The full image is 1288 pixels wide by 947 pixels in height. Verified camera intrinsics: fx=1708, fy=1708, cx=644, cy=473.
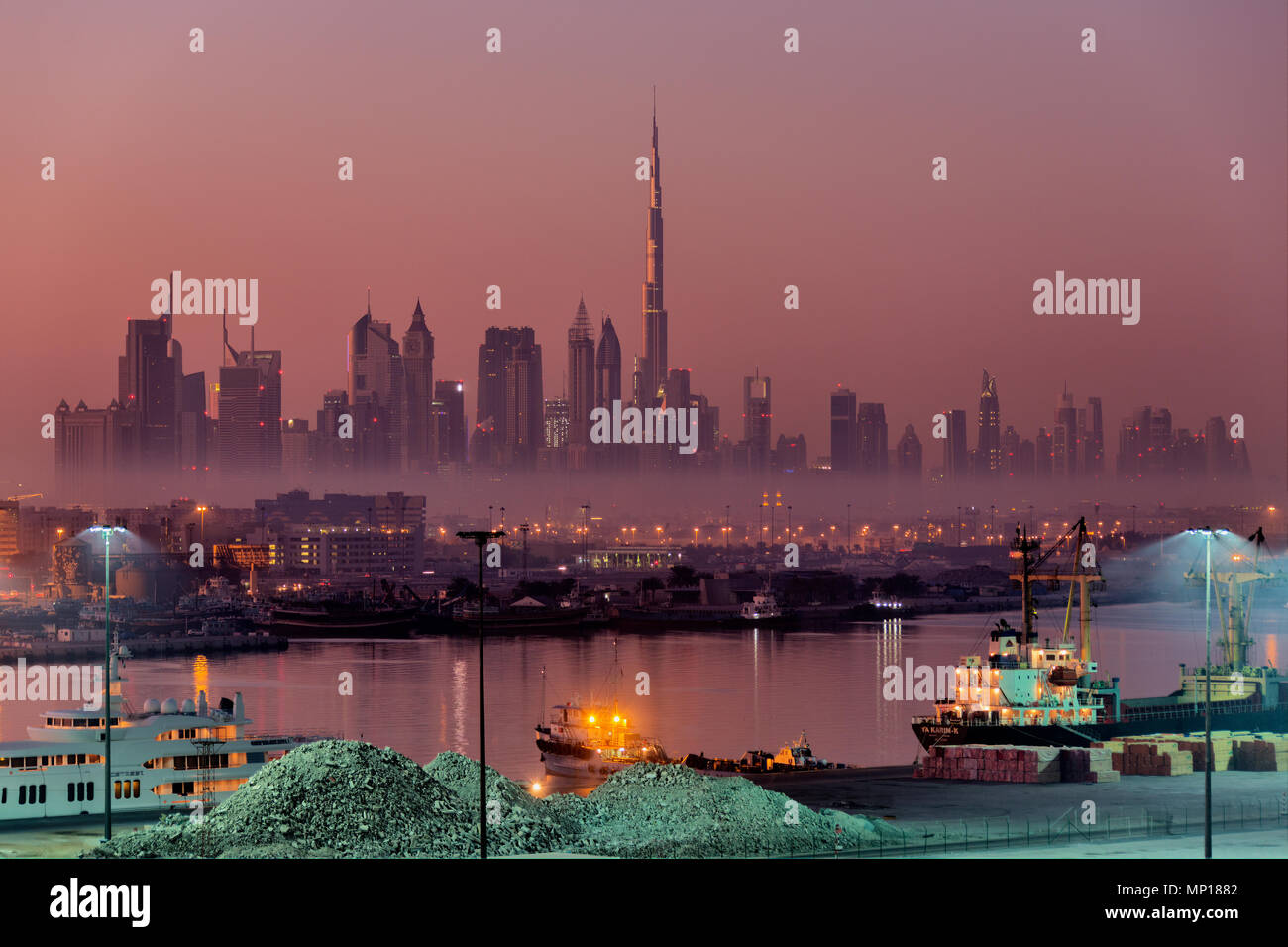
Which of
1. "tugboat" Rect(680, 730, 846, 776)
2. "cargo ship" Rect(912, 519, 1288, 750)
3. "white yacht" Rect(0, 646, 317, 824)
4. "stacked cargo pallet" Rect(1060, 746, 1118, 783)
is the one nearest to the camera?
"white yacht" Rect(0, 646, 317, 824)

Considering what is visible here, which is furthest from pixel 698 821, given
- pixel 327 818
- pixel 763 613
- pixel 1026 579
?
pixel 763 613

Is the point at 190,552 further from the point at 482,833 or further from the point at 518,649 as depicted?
the point at 482,833

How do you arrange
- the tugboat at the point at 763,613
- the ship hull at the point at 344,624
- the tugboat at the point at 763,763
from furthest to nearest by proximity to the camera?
the tugboat at the point at 763,613 → the ship hull at the point at 344,624 → the tugboat at the point at 763,763

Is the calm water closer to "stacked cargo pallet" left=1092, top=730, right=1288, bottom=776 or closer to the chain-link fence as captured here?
"stacked cargo pallet" left=1092, top=730, right=1288, bottom=776

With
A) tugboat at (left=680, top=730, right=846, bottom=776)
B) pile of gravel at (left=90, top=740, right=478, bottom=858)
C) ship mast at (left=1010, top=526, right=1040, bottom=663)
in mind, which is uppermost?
ship mast at (left=1010, top=526, right=1040, bottom=663)

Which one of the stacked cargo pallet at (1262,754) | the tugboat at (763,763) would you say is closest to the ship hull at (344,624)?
the tugboat at (763,763)

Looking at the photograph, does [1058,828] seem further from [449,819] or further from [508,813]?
[449,819]

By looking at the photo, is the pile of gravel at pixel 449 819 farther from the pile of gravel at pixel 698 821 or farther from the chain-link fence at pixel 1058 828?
the chain-link fence at pixel 1058 828

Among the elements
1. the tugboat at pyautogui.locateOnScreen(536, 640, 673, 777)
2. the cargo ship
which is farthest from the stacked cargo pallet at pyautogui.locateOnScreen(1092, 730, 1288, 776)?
the tugboat at pyautogui.locateOnScreen(536, 640, 673, 777)
